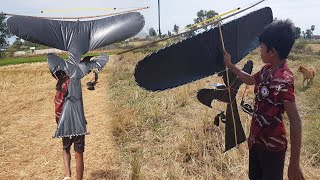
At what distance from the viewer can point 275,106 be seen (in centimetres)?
229

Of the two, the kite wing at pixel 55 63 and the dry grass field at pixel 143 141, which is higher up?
the kite wing at pixel 55 63

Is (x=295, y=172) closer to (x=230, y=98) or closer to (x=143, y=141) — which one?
(x=230, y=98)

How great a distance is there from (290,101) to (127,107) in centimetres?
570

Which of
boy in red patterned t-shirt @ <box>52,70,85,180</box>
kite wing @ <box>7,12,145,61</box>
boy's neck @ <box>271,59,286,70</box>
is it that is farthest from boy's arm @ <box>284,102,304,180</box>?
boy in red patterned t-shirt @ <box>52,70,85,180</box>

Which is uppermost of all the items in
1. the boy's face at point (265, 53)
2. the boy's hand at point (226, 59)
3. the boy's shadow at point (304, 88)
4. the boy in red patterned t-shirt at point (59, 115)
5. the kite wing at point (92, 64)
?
the boy's face at point (265, 53)

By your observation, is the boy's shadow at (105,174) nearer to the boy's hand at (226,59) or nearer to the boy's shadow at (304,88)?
the boy's hand at (226,59)

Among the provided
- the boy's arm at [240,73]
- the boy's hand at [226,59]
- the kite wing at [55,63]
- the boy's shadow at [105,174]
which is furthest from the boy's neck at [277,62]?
the boy's shadow at [105,174]

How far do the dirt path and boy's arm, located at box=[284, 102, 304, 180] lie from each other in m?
2.50

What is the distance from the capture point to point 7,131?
6.46 metres

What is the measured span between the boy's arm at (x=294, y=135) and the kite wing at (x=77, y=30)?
1998 mm

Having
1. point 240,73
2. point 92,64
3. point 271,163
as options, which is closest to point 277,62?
point 240,73

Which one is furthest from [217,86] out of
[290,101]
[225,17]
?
[290,101]

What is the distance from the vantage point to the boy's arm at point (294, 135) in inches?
85.4

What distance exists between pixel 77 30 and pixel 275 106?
7.63 ft
